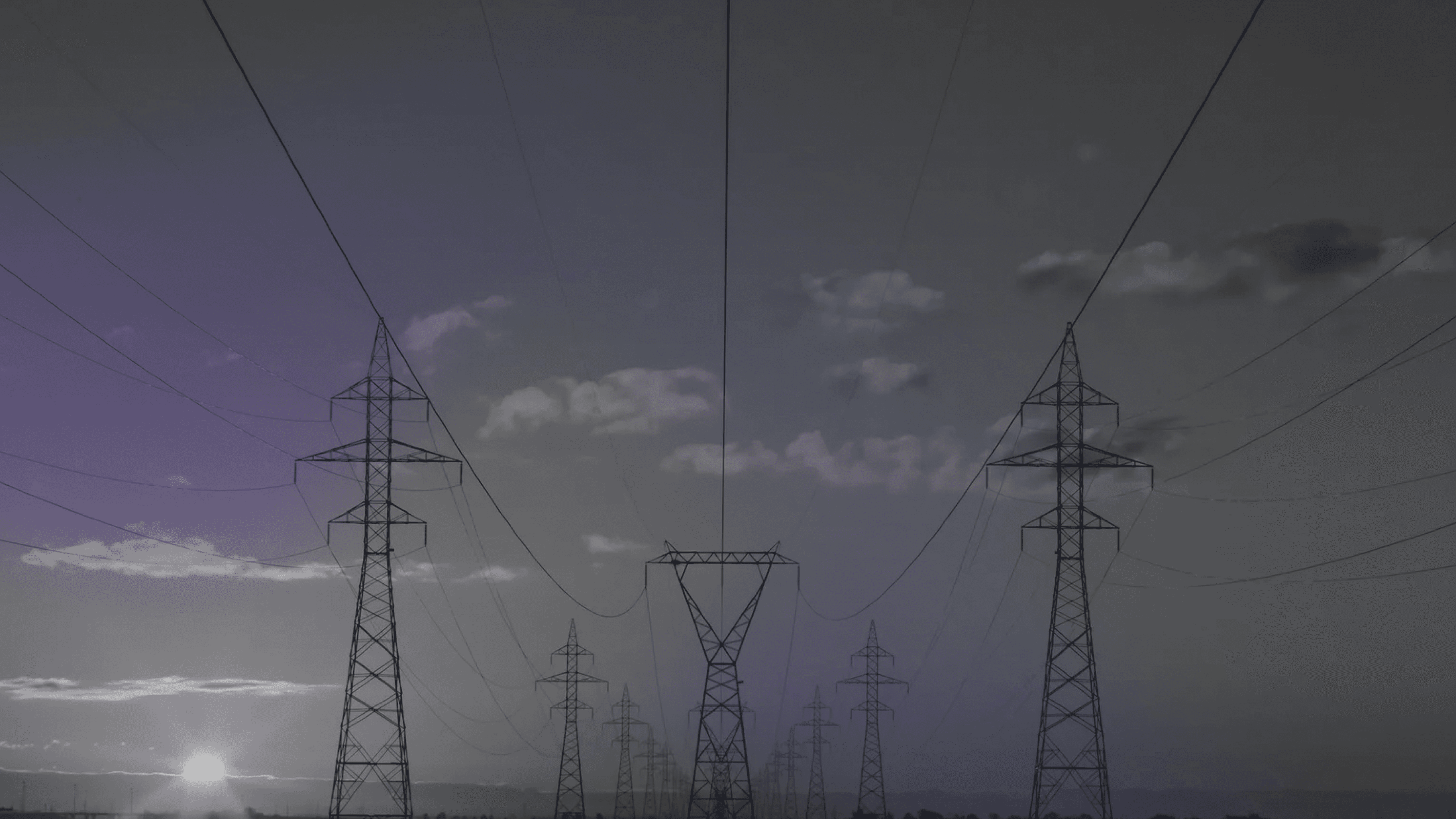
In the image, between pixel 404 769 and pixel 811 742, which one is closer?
pixel 404 769

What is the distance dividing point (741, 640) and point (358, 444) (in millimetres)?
20196

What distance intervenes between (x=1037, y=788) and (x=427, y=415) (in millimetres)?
27961

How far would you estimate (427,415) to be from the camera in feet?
165

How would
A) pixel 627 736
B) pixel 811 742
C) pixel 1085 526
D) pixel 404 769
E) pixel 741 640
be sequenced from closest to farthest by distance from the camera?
pixel 404 769, pixel 1085 526, pixel 741 640, pixel 627 736, pixel 811 742

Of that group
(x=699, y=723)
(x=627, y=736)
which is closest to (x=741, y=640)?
(x=699, y=723)

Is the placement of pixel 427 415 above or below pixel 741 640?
above

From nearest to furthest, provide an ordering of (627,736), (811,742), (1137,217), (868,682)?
(1137,217) < (868,682) < (627,736) < (811,742)

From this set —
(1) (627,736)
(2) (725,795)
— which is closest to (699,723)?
(2) (725,795)

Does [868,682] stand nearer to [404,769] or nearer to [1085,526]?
[1085,526]

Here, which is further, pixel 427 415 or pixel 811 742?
pixel 811 742

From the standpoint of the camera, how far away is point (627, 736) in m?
120

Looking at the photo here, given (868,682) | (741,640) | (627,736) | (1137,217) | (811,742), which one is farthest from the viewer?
(811,742)

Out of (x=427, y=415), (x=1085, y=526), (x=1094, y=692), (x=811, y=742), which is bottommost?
(x=811, y=742)

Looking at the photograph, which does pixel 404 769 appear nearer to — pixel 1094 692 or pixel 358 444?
pixel 358 444
